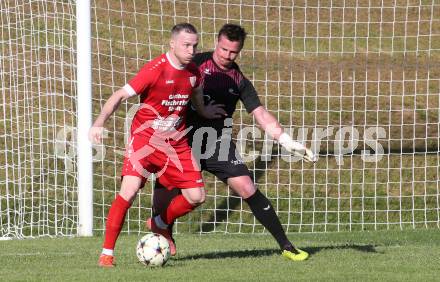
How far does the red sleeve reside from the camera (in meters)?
7.76

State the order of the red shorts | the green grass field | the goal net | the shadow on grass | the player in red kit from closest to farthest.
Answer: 1. the green grass field
2. the player in red kit
3. the red shorts
4. the shadow on grass
5. the goal net

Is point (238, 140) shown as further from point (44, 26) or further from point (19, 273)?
point (19, 273)

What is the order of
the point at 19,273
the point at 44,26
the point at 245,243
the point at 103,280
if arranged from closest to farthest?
the point at 103,280 → the point at 19,273 → the point at 245,243 → the point at 44,26

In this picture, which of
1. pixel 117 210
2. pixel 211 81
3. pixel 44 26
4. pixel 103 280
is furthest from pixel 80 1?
pixel 103 280

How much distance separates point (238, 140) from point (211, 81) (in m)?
5.75

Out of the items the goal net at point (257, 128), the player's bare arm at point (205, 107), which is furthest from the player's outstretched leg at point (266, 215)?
the goal net at point (257, 128)

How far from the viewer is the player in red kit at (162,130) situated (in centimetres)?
788

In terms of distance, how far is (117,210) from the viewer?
8.02 m

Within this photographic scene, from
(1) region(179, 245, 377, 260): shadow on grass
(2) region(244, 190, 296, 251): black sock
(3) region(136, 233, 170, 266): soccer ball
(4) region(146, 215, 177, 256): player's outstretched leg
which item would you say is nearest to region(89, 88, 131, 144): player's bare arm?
(3) region(136, 233, 170, 266): soccer ball

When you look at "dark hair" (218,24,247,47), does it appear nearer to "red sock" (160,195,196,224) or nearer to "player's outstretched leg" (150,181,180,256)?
"red sock" (160,195,196,224)

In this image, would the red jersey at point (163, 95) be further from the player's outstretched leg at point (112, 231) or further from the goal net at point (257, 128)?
the goal net at point (257, 128)

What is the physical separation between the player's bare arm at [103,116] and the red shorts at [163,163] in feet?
1.88

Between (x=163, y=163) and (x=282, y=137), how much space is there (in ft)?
3.64

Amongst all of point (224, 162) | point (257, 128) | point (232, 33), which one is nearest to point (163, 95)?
point (232, 33)
